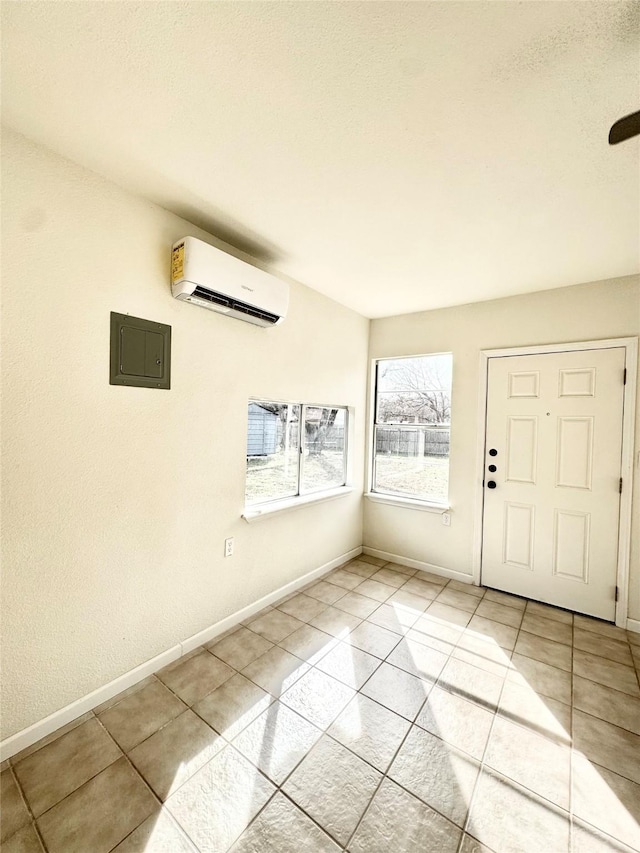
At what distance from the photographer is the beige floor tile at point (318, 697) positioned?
1.74 m

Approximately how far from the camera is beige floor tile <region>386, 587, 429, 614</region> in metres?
2.77

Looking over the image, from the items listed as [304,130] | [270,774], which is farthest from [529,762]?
[304,130]

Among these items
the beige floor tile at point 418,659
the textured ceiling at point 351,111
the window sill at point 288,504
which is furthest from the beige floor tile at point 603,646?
the textured ceiling at point 351,111

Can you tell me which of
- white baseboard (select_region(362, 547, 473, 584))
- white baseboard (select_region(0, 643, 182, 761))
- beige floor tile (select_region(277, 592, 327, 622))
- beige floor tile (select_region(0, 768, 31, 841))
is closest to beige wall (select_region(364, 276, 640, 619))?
white baseboard (select_region(362, 547, 473, 584))

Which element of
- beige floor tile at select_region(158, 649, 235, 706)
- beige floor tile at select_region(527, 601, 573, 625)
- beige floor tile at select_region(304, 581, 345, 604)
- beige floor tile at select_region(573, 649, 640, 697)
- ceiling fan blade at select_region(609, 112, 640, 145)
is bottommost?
beige floor tile at select_region(527, 601, 573, 625)

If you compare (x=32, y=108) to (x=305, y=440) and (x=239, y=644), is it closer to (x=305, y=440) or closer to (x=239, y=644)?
(x=305, y=440)

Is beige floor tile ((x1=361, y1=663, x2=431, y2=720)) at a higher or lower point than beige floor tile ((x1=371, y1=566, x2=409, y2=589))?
lower

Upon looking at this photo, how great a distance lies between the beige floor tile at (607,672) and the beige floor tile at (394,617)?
0.98m

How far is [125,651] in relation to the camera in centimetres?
188

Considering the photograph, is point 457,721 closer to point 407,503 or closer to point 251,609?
point 251,609

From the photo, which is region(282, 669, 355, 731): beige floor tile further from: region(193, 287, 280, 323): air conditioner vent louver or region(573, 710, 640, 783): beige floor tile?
region(193, 287, 280, 323): air conditioner vent louver

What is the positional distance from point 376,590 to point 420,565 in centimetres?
67

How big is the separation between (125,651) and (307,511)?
61.5 inches

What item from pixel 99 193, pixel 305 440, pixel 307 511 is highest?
pixel 99 193
